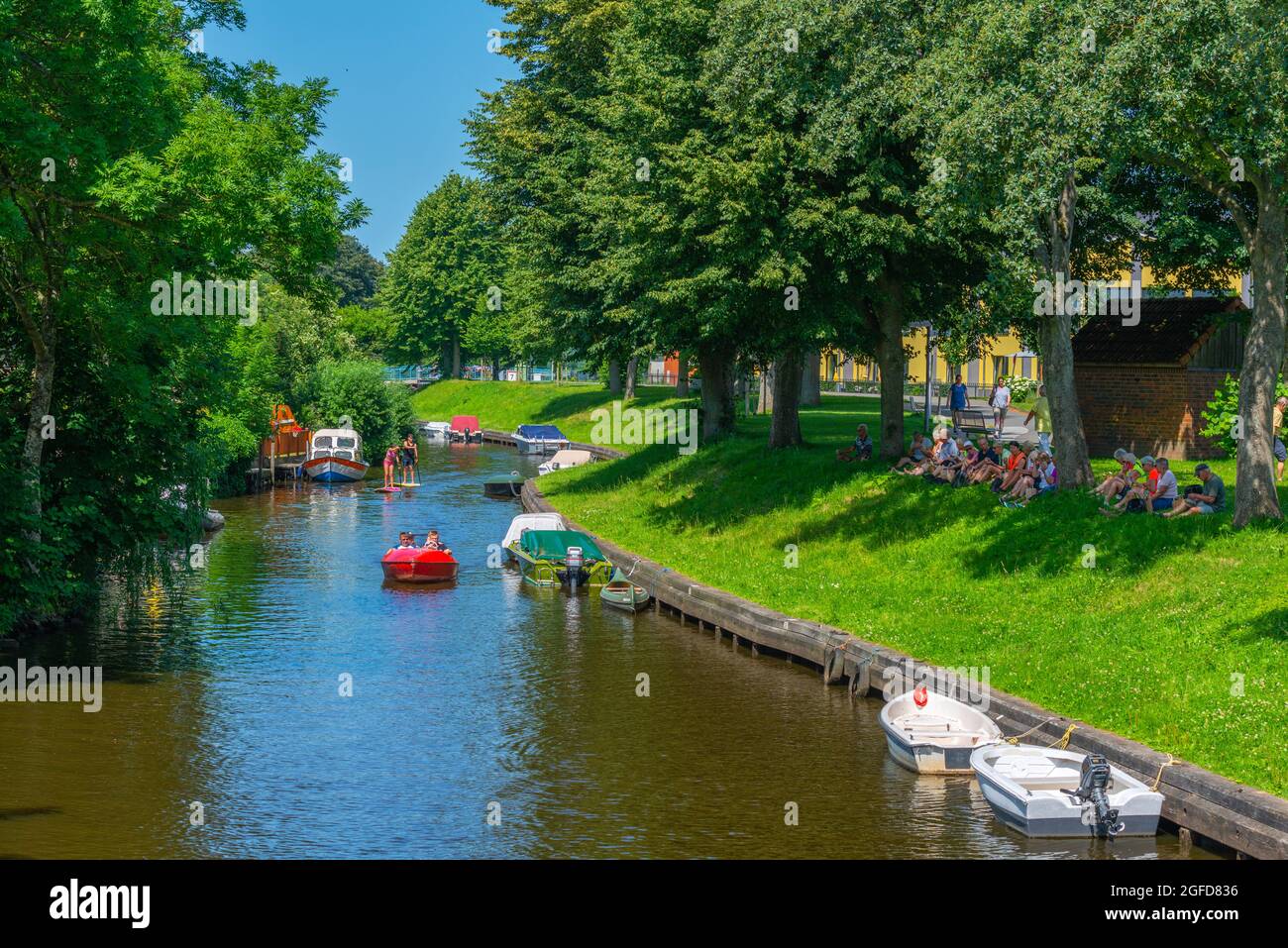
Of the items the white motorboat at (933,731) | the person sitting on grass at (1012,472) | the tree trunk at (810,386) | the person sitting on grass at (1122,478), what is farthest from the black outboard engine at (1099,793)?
the tree trunk at (810,386)

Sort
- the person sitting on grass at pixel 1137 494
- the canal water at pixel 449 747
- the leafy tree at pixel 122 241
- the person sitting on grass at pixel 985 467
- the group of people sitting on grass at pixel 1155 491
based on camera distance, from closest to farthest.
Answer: the canal water at pixel 449 747 → the leafy tree at pixel 122 241 → the group of people sitting on grass at pixel 1155 491 → the person sitting on grass at pixel 1137 494 → the person sitting on grass at pixel 985 467

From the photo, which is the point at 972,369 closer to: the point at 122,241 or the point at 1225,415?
the point at 1225,415

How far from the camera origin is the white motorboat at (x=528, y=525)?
1666 inches

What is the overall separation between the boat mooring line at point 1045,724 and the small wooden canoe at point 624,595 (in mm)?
521

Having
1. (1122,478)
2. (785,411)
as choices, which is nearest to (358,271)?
(785,411)

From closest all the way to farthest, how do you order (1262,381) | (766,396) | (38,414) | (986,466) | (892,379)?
1. (1262,381)
2. (38,414)
3. (986,466)
4. (892,379)
5. (766,396)

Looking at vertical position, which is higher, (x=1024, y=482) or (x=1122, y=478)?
(x=1122, y=478)

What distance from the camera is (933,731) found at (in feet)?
70.6

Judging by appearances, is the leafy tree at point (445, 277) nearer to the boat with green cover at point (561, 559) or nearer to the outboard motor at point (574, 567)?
the boat with green cover at point (561, 559)

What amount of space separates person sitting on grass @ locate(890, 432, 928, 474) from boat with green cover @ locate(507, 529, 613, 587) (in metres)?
8.21

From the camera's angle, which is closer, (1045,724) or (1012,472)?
(1045,724)

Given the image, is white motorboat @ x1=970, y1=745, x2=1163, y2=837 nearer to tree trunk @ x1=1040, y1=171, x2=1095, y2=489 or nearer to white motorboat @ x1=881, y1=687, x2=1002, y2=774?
white motorboat @ x1=881, y1=687, x2=1002, y2=774

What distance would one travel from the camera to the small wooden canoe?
3491cm

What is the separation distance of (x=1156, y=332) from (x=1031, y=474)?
421 inches
